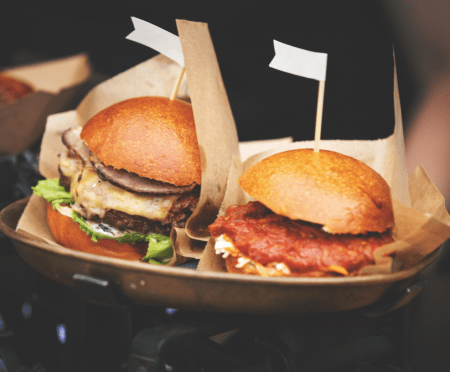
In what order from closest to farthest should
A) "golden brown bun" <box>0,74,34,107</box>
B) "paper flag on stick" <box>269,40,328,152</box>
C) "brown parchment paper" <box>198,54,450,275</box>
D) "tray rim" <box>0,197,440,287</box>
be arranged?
"tray rim" <box>0,197,440,287</box>
"brown parchment paper" <box>198,54,450,275</box>
"paper flag on stick" <box>269,40,328,152</box>
"golden brown bun" <box>0,74,34,107</box>

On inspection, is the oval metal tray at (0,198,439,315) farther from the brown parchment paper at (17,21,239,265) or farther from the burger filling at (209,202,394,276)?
the brown parchment paper at (17,21,239,265)

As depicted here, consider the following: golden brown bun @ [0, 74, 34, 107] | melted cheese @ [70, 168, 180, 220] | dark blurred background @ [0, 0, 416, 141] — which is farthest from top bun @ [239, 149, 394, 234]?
golden brown bun @ [0, 74, 34, 107]

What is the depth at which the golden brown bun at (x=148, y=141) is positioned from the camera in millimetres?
1370

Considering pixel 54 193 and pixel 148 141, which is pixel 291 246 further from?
pixel 54 193

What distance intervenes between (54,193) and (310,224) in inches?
39.4

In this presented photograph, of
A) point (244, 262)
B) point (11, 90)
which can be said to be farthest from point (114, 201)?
point (11, 90)

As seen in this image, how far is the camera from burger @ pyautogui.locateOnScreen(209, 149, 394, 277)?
1.09 meters

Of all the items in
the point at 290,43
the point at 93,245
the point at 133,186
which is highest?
the point at 290,43

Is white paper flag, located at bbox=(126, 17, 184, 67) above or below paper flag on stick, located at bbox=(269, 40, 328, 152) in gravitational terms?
above

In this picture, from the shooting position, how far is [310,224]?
1.21 m

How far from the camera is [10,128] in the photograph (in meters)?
2.32

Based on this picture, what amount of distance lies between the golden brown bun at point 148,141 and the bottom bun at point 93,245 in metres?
0.27

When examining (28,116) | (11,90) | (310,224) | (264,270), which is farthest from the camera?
(11,90)

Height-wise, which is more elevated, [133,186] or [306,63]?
[306,63]
